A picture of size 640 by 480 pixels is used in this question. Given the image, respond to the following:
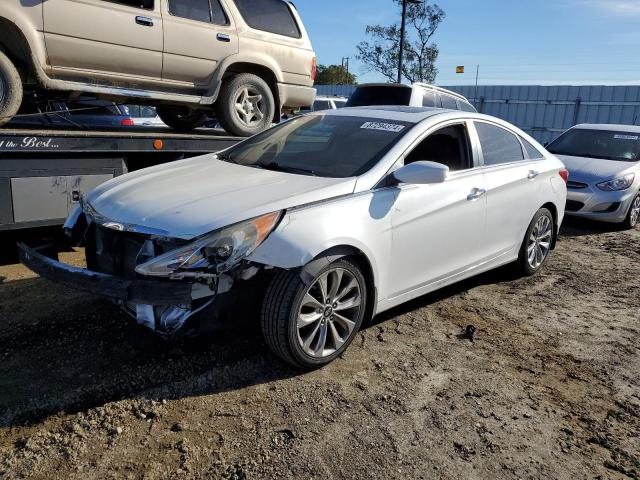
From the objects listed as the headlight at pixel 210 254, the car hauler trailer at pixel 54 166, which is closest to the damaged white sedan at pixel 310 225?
the headlight at pixel 210 254

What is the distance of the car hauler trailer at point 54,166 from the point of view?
4.50 m

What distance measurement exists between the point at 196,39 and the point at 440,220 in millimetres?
3667

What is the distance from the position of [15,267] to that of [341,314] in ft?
11.1

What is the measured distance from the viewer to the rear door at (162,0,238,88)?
5926 millimetres

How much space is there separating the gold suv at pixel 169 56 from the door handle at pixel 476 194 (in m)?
3.29

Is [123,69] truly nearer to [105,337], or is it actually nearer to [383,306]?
[105,337]

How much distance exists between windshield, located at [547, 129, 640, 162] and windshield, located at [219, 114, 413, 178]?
6286mm

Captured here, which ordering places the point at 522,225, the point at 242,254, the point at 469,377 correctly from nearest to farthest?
the point at 242,254 < the point at 469,377 < the point at 522,225

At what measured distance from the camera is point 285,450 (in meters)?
2.67

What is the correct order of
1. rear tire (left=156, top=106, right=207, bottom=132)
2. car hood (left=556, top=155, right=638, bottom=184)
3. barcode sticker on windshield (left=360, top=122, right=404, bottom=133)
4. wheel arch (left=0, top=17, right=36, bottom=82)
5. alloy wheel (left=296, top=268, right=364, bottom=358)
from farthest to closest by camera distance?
1. car hood (left=556, top=155, right=638, bottom=184)
2. rear tire (left=156, top=106, right=207, bottom=132)
3. wheel arch (left=0, top=17, right=36, bottom=82)
4. barcode sticker on windshield (left=360, top=122, right=404, bottom=133)
5. alloy wheel (left=296, top=268, right=364, bottom=358)

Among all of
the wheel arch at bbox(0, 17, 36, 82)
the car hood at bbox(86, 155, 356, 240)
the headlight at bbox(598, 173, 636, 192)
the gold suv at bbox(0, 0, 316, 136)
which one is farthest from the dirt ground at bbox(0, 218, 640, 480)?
the headlight at bbox(598, 173, 636, 192)

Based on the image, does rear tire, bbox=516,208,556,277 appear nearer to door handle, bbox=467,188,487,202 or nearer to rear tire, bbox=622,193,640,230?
door handle, bbox=467,188,487,202

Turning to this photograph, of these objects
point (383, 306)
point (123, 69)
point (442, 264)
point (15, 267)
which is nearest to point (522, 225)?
point (442, 264)

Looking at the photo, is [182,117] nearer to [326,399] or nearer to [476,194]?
[476,194]
